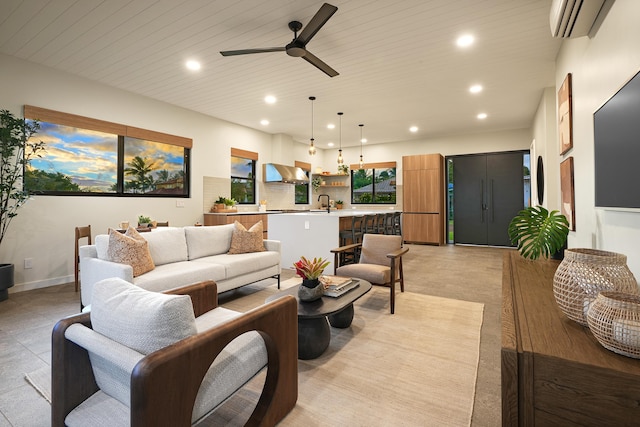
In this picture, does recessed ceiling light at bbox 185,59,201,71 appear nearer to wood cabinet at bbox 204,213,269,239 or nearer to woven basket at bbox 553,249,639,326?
wood cabinet at bbox 204,213,269,239

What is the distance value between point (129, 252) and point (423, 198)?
287 inches

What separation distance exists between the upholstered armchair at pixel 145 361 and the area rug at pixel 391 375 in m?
0.37

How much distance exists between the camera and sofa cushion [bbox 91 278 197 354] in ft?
3.72

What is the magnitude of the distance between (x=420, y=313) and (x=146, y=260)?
2833 mm

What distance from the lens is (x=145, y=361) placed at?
0.98m

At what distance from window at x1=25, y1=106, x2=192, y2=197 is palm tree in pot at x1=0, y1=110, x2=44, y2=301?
16 centimetres

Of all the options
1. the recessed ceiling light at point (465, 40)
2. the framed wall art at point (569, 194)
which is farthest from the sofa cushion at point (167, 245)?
the framed wall art at point (569, 194)

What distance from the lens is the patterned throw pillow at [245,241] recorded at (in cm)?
397

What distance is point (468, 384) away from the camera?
1937 millimetres

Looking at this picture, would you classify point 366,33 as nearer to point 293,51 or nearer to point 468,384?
point 293,51

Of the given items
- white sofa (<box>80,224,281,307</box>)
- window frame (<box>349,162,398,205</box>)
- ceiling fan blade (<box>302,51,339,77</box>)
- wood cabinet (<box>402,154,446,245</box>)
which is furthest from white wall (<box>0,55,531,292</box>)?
ceiling fan blade (<box>302,51,339,77</box>)

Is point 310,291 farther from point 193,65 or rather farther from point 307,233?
point 193,65

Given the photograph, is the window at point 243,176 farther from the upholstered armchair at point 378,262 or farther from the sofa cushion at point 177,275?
the upholstered armchair at point 378,262

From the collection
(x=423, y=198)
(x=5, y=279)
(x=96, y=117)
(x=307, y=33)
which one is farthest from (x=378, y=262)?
(x=423, y=198)
